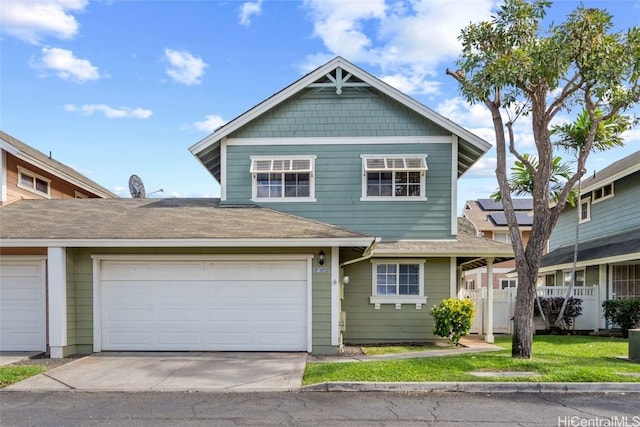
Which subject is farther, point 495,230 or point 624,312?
point 495,230

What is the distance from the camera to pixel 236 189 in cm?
1309

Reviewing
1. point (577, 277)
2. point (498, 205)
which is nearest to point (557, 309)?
point (577, 277)

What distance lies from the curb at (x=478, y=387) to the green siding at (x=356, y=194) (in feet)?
18.7

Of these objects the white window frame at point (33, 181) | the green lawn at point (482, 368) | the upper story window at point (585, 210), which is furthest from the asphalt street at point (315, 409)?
the upper story window at point (585, 210)

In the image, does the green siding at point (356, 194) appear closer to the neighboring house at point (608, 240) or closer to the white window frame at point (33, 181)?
the neighboring house at point (608, 240)

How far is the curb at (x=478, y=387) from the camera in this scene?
24.2 ft

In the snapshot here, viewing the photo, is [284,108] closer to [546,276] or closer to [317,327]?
[317,327]

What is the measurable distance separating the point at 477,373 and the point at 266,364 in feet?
12.9

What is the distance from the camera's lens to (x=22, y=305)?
10.8 meters

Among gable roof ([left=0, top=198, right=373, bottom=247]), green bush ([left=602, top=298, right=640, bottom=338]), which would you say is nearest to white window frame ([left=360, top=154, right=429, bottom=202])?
gable roof ([left=0, top=198, right=373, bottom=247])

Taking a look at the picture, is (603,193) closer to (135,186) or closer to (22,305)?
(135,186)

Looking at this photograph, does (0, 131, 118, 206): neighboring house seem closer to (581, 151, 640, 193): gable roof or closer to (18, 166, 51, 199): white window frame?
(18, 166, 51, 199): white window frame

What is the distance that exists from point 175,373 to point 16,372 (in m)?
2.82

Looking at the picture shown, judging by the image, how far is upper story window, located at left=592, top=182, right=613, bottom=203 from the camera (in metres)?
17.6
